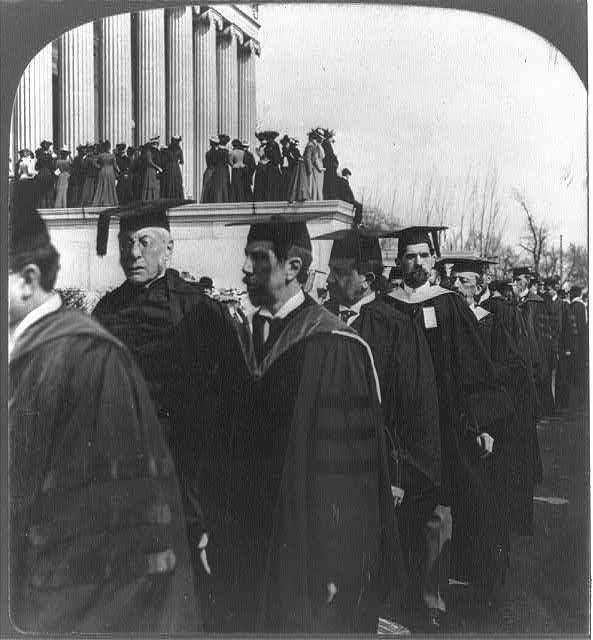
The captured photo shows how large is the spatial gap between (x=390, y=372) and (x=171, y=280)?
39.0 inches

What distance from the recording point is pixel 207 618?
379cm

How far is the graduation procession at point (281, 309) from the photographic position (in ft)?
12.2

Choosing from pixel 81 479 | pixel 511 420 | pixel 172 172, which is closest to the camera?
pixel 81 479

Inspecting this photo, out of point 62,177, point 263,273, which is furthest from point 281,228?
point 62,177

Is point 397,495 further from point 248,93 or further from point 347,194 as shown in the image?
point 248,93

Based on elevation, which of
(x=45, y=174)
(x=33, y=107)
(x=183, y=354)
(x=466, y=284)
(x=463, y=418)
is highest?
(x=33, y=107)

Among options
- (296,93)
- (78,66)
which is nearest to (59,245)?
(78,66)

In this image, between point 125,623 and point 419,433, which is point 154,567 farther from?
point 419,433

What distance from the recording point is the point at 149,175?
12.5 ft

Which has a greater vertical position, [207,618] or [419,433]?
[419,433]

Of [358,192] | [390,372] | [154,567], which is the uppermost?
[358,192]

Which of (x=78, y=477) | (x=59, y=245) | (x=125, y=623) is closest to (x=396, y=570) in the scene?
(x=125, y=623)

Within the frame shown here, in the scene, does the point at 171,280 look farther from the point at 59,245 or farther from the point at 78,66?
the point at 78,66

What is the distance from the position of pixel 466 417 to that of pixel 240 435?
967 millimetres
